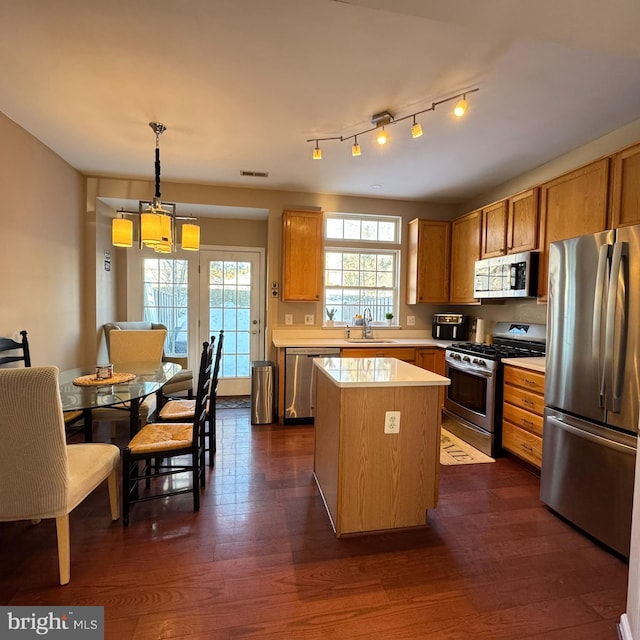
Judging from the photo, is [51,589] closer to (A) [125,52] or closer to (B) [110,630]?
(B) [110,630]

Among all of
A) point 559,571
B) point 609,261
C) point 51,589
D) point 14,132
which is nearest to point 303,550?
point 51,589

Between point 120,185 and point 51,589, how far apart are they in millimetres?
3678

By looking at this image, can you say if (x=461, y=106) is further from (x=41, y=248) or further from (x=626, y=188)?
(x=41, y=248)

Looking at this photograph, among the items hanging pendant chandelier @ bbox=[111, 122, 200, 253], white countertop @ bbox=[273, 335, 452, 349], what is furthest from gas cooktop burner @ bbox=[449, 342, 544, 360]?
hanging pendant chandelier @ bbox=[111, 122, 200, 253]

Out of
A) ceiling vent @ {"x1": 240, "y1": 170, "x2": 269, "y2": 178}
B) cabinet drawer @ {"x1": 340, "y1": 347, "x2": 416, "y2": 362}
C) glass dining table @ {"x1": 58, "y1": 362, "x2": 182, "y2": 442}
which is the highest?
ceiling vent @ {"x1": 240, "y1": 170, "x2": 269, "y2": 178}

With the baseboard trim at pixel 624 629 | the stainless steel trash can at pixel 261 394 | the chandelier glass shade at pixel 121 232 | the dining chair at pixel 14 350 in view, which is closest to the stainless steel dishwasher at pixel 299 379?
the stainless steel trash can at pixel 261 394

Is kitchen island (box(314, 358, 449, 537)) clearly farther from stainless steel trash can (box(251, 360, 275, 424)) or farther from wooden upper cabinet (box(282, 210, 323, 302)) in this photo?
wooden upper cabinet (box(282, 210, 323, 302))

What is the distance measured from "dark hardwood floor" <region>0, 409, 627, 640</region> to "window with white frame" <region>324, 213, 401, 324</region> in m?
2.67

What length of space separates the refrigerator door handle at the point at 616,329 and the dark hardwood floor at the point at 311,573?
35.3 inches

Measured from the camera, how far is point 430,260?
172 inches

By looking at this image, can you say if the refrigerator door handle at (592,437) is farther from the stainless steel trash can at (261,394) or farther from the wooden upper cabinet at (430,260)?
the stainless steel trash can at (261,394)

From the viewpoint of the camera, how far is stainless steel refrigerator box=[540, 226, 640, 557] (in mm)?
1801

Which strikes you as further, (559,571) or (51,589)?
(559,571)

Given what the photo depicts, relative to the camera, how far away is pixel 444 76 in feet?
6.73
